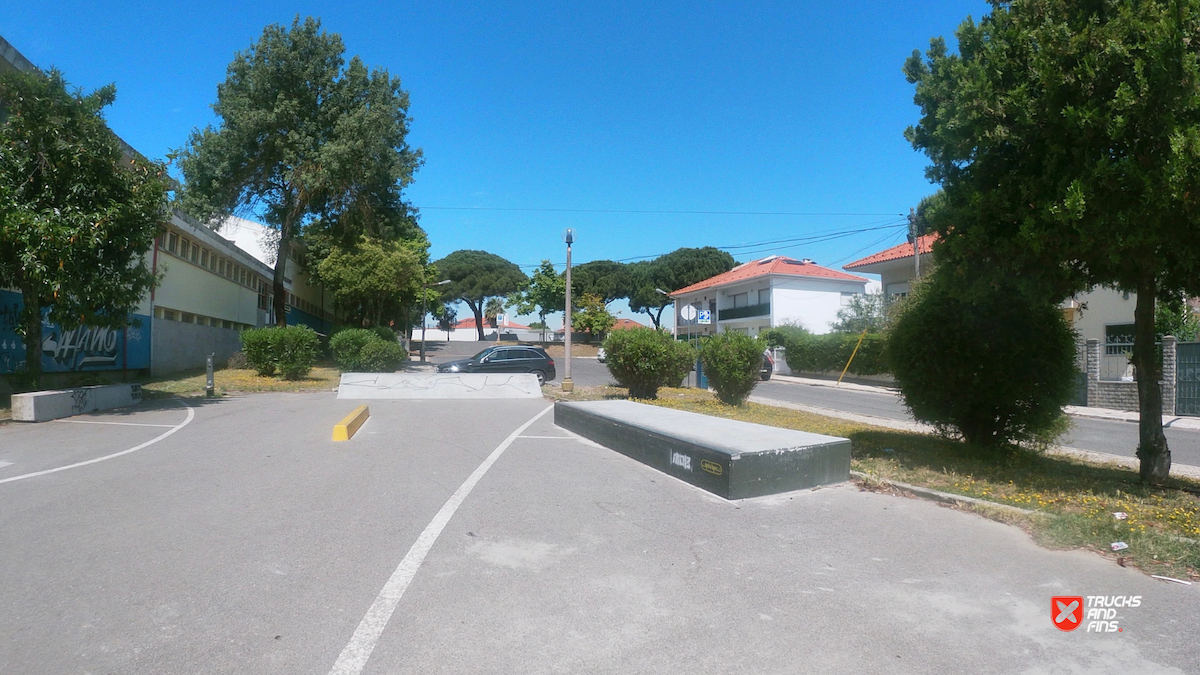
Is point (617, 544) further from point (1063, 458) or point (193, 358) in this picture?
point (193, 358)

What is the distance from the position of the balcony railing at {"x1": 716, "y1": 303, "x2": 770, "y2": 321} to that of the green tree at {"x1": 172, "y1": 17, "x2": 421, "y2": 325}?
84.6 feet

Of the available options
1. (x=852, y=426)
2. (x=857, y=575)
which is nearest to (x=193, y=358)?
(x=852, y=426)

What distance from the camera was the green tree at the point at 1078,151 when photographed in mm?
6582

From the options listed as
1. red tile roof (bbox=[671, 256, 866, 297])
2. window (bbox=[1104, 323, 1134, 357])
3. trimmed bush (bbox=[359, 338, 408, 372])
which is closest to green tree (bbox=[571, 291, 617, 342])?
red tile roof (bbox=[671, 256, 866, 297])

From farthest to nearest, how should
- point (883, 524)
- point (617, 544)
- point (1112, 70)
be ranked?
point (1112, 70) → point (883, 524) → point (617, 544)

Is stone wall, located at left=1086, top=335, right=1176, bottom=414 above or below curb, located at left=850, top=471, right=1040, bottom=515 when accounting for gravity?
above

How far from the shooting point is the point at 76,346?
20.2 metres

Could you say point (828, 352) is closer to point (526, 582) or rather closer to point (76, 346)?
point (76, 346)

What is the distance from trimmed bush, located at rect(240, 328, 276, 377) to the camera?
84.1 ft

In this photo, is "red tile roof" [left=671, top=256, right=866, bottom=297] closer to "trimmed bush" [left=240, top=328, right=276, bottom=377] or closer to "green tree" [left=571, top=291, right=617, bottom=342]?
"green tree" [left=571, top=291, right=617, bottom=342]

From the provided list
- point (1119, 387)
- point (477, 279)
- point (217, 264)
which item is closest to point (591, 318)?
point (477, 279)

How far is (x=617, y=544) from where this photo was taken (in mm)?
5852

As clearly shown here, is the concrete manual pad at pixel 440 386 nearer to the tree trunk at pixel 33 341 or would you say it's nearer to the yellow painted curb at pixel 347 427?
the tree trunk at pixel 33 341

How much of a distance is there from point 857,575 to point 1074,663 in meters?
1.51
